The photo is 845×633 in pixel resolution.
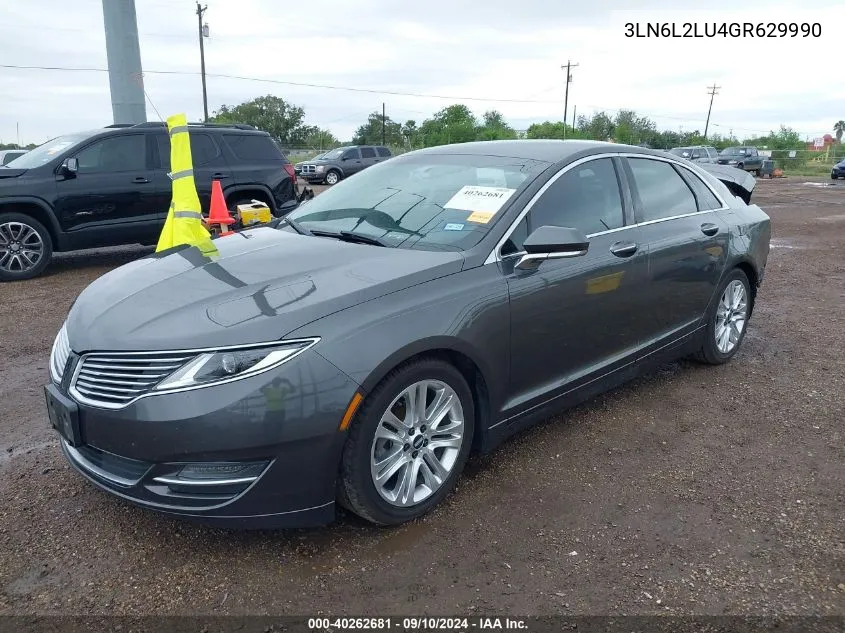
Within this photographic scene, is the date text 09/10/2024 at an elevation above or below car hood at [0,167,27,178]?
below

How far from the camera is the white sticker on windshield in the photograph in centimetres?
342

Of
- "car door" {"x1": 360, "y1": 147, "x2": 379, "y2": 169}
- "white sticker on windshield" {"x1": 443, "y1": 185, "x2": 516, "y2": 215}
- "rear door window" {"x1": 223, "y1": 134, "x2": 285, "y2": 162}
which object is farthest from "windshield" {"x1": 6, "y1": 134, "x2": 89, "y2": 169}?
"car door" {"x1": 360, "y1": 147, "x2": 379, "y2": 169}

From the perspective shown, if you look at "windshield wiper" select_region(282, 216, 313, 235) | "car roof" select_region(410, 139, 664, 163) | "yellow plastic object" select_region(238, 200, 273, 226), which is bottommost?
"yellow plastic object" select_region(238, 200, 273, 226)

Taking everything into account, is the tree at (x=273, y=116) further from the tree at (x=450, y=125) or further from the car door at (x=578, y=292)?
the car door at (x=578, y=292)

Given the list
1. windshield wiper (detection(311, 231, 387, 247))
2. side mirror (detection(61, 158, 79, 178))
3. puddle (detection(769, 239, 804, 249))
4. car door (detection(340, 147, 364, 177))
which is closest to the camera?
windshield wiper (detection(311, 231, 387, 247))

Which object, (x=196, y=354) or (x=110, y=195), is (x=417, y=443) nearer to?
(x=196, y=354)

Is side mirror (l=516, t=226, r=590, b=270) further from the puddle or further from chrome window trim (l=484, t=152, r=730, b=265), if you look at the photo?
the puddle

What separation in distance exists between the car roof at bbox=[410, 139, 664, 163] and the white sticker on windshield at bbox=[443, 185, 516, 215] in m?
0.39

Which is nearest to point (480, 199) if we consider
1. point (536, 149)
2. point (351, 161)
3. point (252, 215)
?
point (536, 149)

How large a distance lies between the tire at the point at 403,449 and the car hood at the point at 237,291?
0.37 meters

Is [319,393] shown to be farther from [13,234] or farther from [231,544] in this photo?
[13,234]

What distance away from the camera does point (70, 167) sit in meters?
8.09

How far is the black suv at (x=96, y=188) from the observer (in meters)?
7.91

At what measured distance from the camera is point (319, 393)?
8.16ft
